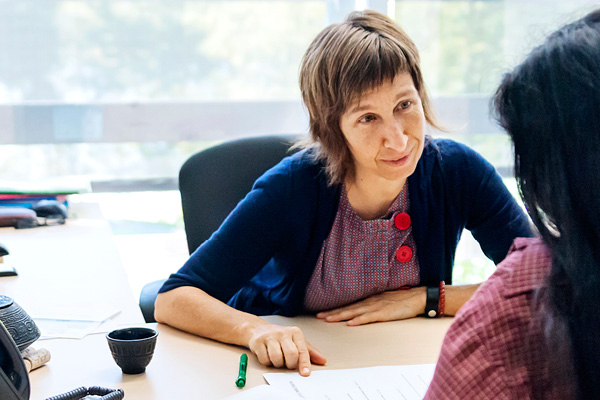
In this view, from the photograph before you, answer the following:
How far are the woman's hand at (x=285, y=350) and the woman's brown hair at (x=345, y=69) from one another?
1.55 feet

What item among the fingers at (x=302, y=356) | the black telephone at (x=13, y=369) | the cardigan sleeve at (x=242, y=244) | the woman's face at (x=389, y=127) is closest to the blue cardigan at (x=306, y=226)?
the cardigan sleeve at (x=242, y=244)

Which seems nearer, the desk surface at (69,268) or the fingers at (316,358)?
the fingers at (316,358)

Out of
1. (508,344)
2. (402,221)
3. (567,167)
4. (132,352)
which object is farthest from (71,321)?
(567,167)

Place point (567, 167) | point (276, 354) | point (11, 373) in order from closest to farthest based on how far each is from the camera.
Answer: point (567, 167) < point (11, 373) < point (276, 354)

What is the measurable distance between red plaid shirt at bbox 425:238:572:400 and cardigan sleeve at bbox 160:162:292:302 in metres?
0.85

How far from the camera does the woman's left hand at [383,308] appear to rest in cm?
147

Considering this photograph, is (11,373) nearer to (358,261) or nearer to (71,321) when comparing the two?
(71,321)

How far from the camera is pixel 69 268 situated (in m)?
1.74

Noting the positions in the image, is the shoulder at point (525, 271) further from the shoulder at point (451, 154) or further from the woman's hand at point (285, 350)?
the shoulder at point (451, 154)

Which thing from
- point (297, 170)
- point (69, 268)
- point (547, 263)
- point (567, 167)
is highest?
point (567, 167)

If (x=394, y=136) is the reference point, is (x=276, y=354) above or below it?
below

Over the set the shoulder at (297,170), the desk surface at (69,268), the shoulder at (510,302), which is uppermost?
the shoulder at (510,302)

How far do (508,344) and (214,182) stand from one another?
52.5 inches

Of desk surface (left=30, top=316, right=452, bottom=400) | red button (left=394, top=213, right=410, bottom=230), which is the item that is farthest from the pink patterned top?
desk surface (left=30, top=316, right=452, bottom=400)
